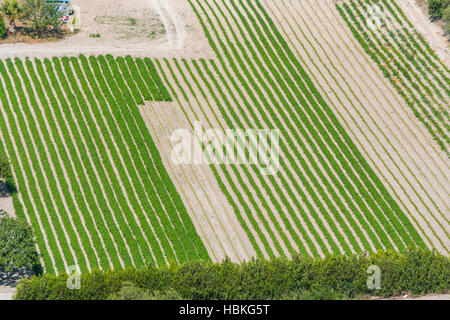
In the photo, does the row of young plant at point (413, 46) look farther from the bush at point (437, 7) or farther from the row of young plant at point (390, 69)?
the bush at point (437, 7)

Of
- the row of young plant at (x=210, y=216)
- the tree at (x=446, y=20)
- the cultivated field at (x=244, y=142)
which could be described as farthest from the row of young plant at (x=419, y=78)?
the row of young plant at (x=210, y=216)

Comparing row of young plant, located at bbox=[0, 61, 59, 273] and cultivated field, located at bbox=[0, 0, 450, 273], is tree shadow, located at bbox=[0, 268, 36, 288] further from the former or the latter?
cultivated field, located at bbox=[0, 0, 450, 273]

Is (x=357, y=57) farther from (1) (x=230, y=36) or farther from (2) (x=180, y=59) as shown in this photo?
(2) (x=180, y=59)

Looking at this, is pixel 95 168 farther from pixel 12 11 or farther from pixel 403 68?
pixel 403 68

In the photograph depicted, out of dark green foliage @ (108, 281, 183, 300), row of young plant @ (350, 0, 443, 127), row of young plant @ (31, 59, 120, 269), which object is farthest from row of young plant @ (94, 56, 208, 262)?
row of young plant @ (350, 0, 443, 127)

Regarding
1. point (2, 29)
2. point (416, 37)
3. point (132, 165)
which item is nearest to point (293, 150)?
point (132, 165)
